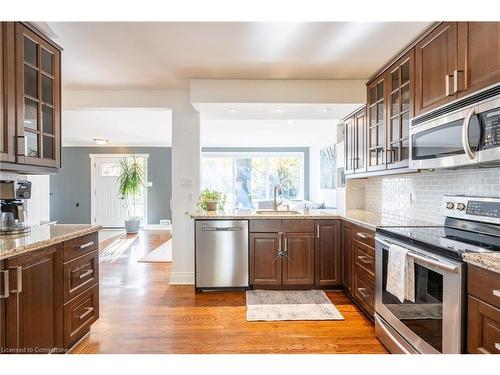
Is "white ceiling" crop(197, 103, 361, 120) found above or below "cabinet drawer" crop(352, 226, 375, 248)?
above

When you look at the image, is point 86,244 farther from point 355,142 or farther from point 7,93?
point 355,142

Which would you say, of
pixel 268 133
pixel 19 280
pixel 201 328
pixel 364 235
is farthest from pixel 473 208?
pixel 268 133

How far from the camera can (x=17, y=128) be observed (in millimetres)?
1920

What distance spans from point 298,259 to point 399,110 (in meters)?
1.82

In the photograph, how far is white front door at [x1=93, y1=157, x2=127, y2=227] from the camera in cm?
829

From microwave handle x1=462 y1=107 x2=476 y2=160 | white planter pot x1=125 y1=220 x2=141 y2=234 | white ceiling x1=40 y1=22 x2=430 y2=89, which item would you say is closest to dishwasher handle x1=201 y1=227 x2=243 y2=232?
white ceiling x1=40 y1=22 x2=430 y2=89

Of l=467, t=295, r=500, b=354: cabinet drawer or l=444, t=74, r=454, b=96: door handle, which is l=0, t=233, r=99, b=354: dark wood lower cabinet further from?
l=444, t=74, r=454, b=96: door handle

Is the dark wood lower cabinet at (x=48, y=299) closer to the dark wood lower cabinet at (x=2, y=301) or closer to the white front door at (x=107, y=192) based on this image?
the dark wood lower cabinet at (x=2, y=301)

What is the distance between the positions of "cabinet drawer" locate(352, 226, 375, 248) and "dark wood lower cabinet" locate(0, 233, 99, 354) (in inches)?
88.9

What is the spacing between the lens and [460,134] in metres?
1.76

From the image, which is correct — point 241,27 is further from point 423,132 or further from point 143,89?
point 143,89

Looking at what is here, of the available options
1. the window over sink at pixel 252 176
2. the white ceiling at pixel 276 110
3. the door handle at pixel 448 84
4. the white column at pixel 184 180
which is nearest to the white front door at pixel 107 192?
the window over sink at pixel 252 176

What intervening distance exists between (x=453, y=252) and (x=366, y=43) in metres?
1.81

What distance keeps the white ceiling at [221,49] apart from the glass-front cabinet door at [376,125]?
7.9 inches
